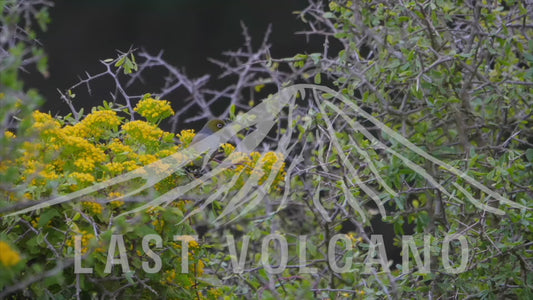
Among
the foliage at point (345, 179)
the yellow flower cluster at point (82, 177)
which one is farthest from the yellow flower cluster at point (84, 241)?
the yellow flower cluster at point (82, 177)

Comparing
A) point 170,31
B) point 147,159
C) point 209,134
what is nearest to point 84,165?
point 147,159

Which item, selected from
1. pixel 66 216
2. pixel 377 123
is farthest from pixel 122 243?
pixel 377 123

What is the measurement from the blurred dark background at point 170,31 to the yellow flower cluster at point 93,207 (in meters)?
3.09

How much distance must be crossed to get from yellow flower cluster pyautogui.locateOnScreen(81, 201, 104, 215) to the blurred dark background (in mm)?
3088

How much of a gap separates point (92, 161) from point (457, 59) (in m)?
1.65

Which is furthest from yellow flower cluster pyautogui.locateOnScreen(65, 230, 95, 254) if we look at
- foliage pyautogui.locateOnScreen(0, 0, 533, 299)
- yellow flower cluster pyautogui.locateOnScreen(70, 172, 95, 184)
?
yellow flower cluster pyautogui.locateOnScreen(70, 172, 95, 184)

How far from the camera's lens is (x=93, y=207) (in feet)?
6.42

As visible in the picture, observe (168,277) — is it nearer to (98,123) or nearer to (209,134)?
(98,123)

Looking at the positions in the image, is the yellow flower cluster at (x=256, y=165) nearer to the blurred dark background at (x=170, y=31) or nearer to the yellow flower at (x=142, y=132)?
the yellow flower at (x=142, y=132)

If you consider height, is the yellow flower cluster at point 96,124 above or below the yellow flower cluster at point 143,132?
above

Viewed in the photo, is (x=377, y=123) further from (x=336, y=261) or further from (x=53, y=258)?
(x=53, y=258)

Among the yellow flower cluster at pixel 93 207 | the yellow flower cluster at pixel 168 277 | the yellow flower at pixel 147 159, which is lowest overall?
the yellow flower cluster at pixel 168 277

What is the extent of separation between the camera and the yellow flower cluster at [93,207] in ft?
6.40

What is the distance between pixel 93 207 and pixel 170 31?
3.53m
